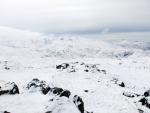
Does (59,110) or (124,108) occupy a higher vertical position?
(59,110)

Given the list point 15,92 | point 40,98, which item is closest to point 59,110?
point 40,98

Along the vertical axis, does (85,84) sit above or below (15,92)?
below

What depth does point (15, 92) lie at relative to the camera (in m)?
42.4

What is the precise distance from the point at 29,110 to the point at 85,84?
45.1 meters

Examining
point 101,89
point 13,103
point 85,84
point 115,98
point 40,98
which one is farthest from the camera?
point 85,84

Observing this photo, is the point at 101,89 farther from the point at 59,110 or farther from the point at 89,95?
the point at 59,110

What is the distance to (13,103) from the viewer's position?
3416 cm

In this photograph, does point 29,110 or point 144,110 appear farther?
point 144,110

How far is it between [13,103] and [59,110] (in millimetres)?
8738

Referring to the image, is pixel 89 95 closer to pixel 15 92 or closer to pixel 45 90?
pixel 45 90

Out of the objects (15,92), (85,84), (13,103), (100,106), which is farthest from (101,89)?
(13,103)

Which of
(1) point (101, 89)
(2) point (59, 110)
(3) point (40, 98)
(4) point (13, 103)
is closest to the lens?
(2) point (59, 110)

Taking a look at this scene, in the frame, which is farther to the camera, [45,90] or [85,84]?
[85,84]

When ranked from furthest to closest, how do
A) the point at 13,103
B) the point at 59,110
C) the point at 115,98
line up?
the point at 115,98, the point at 13,103, the point at 59,110
